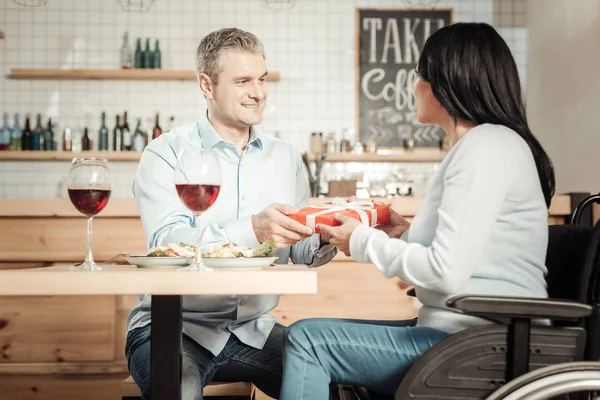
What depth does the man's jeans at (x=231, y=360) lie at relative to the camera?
1.75 metres

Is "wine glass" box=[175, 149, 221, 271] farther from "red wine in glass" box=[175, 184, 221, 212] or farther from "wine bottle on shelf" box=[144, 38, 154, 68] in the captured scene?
"wine bottle on shelf" box=[144, 38, 154, 68]

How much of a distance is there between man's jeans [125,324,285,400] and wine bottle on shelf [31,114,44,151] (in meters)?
3.61

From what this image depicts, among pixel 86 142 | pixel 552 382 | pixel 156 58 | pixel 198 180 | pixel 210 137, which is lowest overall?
pixel 552 382

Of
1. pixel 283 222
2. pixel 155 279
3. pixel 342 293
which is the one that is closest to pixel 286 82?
pixel 342 293

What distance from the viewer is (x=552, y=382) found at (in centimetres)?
120

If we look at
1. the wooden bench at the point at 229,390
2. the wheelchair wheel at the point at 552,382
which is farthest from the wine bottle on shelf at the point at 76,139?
the wheelchair wheel at the point at 552,382

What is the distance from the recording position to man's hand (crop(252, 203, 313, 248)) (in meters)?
1.59

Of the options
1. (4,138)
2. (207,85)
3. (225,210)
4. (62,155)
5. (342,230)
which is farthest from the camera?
(4,138)

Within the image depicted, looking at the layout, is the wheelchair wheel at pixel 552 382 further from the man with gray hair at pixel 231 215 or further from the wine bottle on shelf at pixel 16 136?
the wine bottle on shelf at pixel 16 136

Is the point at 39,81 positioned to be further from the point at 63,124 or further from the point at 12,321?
the point at 12,321

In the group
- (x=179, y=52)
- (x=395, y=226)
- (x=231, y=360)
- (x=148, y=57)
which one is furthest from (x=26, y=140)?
(x=395, y=226)

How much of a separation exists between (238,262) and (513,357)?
506mm

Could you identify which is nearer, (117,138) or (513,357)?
(513,357)

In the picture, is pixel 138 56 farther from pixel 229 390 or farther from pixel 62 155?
pixel 229 390
